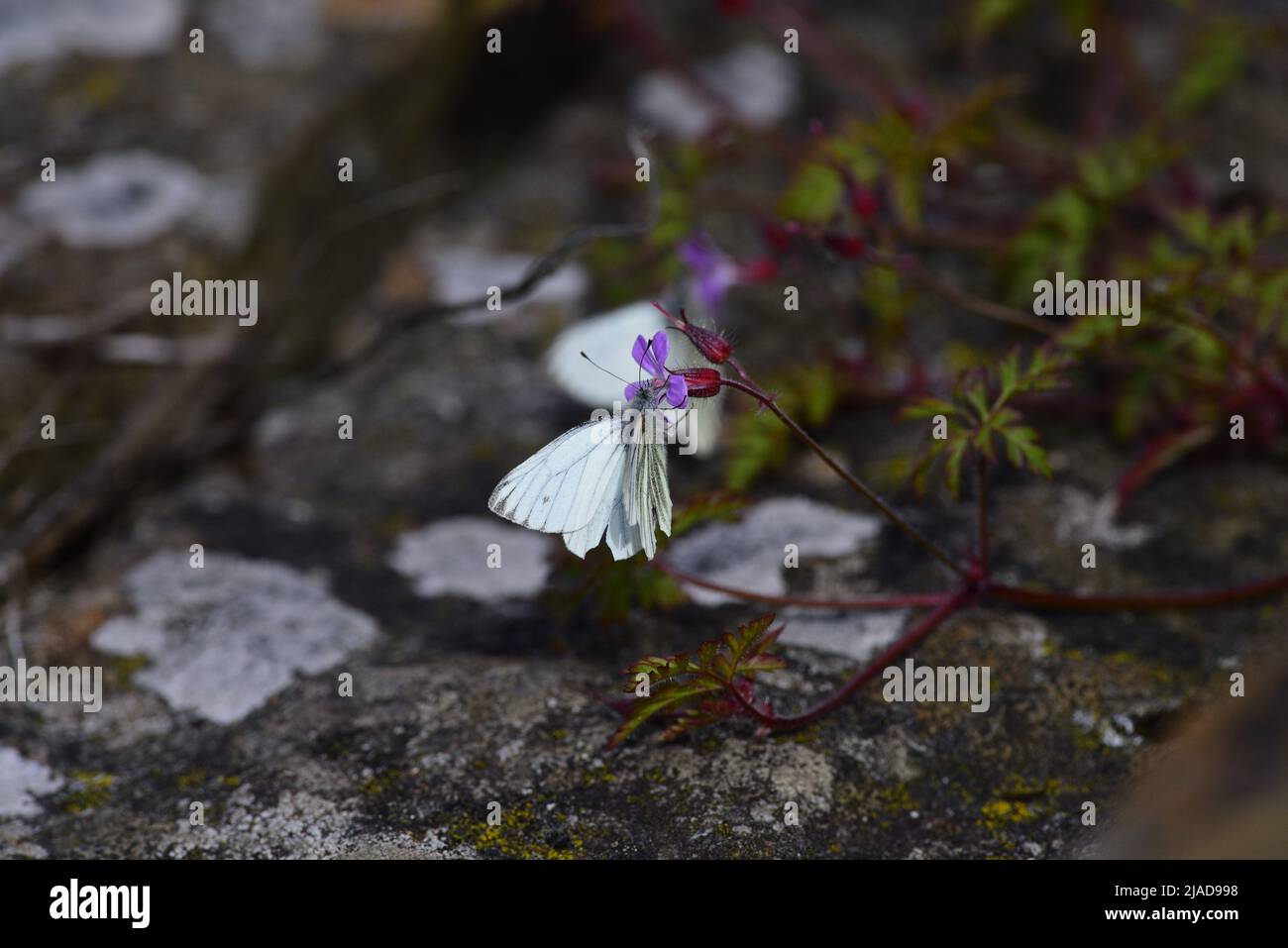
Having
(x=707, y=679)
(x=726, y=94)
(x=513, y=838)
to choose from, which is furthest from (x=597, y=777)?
(x=726, y=94)

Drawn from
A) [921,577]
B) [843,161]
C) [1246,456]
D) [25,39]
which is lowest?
[921,577]

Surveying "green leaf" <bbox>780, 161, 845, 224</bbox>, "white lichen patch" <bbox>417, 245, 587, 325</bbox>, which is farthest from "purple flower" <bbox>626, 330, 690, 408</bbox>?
"white lichen patch" <bbox>417, 245, 587, 325</bbox>

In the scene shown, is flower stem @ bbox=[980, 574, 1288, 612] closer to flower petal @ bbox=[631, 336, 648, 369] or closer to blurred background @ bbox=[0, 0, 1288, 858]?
blurred background @ bbox=[0, 0, 1288, 858]

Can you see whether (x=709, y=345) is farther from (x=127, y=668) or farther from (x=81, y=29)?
(x=81, y=29)
